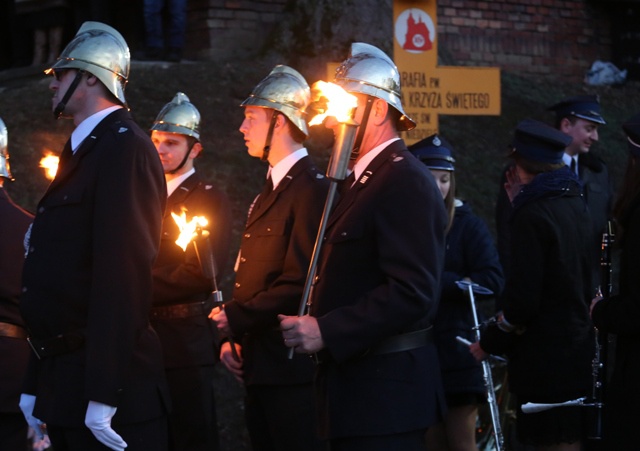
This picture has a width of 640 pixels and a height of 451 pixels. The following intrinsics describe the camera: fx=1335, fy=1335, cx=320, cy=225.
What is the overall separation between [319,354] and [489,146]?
25.9 ft

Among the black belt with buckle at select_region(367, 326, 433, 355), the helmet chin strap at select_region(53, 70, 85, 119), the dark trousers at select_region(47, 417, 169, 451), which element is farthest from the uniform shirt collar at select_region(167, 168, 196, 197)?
the black belt with buckle at select_region(367, 326, 433, 355)

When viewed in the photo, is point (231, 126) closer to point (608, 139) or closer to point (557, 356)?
point (608, 139)

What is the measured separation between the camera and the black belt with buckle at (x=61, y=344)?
4508 millimetres

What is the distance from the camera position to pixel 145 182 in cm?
461

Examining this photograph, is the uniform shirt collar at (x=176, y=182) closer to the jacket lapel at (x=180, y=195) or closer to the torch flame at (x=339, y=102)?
the jacket lapel at (x=180, y=195)

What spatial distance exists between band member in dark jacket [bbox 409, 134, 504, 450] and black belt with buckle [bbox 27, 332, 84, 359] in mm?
2673

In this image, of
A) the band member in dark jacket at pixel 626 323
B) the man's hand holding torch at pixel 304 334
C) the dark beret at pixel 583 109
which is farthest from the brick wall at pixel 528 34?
the man's hand holding torch at pixel 304 334

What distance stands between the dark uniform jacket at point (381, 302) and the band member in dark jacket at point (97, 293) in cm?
62

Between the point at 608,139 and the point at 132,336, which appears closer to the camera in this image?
the point at 132,336

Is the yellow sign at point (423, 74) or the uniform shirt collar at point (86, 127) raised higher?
the uniform shirt collar at point (86, 127)

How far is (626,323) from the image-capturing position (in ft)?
16.4

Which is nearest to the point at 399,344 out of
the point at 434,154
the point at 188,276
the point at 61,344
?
the point at 61,344

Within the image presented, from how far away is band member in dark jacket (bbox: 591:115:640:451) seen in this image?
4965 millimetres

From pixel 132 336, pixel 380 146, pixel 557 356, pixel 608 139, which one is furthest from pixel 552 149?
pixel 608 139
